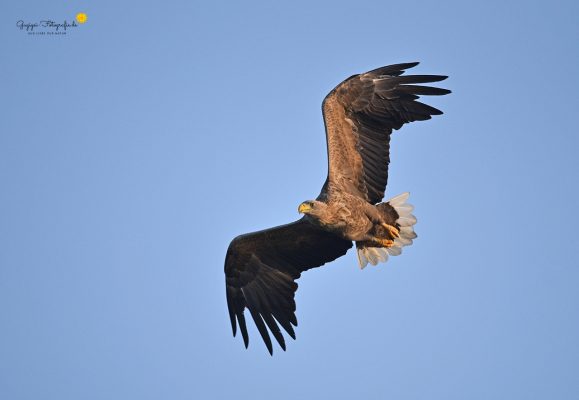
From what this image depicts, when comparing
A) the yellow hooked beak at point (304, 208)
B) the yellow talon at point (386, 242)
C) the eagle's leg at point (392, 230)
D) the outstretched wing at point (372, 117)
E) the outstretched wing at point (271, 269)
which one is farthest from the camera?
→ the outstretched wing at point (271, 269)

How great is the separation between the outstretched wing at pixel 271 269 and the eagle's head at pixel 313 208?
959mm

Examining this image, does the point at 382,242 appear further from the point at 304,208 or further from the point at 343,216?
the point at 304,208

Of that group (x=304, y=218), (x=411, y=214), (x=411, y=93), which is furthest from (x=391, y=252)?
(x=411, y=93)

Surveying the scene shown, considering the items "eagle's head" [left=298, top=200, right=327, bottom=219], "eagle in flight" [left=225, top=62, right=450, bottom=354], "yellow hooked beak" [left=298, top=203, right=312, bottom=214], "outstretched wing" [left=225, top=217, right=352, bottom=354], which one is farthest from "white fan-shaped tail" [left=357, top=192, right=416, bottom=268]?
"yellow hooked beak" [left=298, top=203, right=312, bottom=214]

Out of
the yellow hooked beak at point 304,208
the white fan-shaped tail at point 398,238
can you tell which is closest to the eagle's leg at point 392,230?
the white fan-shaped tail at point 398,238

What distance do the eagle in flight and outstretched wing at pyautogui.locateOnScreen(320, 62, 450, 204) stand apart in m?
0.01

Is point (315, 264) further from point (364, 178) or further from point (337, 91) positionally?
point (337, 91)

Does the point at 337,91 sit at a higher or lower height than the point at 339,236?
higher

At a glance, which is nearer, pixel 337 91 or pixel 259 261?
pixel 337 91

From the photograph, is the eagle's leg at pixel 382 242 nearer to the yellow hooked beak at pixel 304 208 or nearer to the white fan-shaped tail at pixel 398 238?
the white fan-shaped tail at pixel 398 238

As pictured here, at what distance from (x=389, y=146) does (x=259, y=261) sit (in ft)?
7.50

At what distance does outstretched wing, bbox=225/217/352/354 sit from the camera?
11.1 metres

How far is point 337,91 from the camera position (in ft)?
34.3

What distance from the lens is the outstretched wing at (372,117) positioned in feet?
34.6
